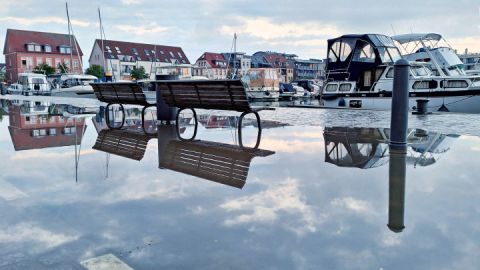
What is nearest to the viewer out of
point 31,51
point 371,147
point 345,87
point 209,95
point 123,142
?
point 371,147

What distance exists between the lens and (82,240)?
2844 mm

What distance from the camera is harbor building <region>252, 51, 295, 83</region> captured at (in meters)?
110

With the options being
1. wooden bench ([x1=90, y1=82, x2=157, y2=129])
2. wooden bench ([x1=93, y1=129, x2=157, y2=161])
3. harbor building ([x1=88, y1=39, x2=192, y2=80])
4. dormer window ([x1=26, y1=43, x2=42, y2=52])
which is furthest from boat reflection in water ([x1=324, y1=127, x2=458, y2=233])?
dormer window ([x1=26, y1=43, x2=42, y2=52])

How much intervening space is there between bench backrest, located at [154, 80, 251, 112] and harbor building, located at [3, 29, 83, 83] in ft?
255

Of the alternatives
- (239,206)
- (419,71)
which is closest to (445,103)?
(419,71)

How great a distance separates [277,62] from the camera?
122562mm

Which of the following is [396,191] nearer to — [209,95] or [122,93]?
[209,95]

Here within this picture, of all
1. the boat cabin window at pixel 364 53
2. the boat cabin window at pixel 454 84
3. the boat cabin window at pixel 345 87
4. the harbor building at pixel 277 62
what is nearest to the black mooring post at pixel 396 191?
the boat cabin window at pixel 454 84

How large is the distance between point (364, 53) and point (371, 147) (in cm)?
1748

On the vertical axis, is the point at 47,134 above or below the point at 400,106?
below

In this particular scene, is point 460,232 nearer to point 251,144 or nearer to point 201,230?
point 201,230

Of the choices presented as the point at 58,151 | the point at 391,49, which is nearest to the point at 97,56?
the point at 391,49

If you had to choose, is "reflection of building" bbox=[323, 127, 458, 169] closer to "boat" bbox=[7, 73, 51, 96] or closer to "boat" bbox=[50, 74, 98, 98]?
"boat" bbox=[50, 74, 98, 98]

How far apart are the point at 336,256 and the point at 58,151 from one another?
507 centimetres
